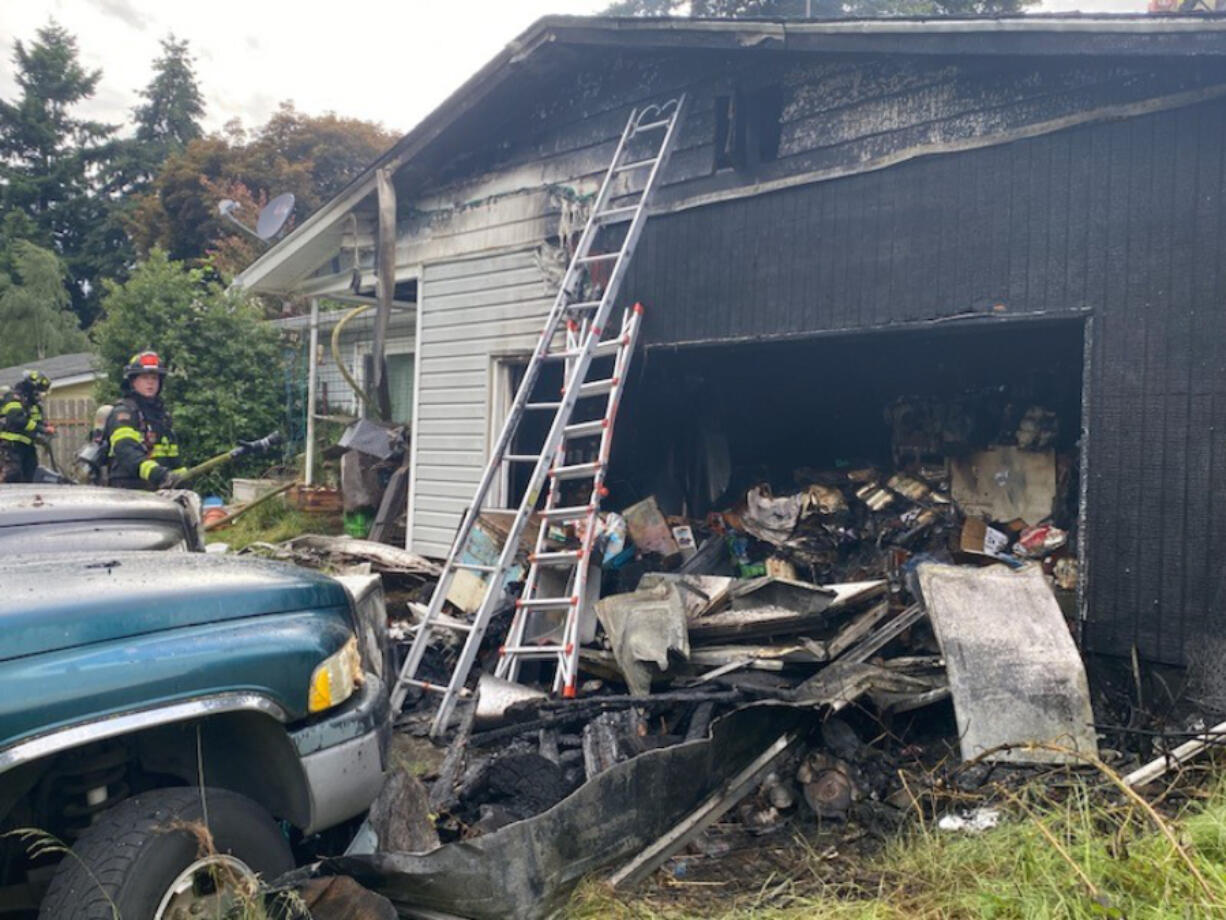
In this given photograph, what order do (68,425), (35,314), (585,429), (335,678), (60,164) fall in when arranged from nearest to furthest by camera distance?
(335,678) → (585,429) → (68,425) → (35,314) → (60,164)

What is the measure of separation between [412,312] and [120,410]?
6734 millimetres

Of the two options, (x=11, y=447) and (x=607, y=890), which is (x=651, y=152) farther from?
(x=11, y=447)

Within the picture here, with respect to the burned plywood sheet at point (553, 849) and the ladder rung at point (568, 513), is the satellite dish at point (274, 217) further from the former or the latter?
the burned plywood sheet at point (553, 849)

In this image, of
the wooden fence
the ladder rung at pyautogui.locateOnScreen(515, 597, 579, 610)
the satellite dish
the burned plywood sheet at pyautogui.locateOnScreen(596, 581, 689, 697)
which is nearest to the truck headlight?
the burned plywood sheet at pyautogui.locateOnScreen(596, 581, 689, 697)

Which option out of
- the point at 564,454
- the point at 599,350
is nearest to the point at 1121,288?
the point at 599,350

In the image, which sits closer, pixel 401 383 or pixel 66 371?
pixel 401 383

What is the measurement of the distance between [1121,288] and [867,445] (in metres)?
3.94

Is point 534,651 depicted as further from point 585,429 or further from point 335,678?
point 335,678

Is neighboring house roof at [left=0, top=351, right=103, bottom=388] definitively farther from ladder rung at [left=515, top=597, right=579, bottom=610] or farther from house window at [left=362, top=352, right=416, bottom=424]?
ladder rung at [left=515, top=597, right=579, bottom=610]

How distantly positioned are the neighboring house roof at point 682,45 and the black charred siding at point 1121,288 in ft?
A: 1.60

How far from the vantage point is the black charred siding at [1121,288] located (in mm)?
4777

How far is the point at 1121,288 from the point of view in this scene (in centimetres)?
507

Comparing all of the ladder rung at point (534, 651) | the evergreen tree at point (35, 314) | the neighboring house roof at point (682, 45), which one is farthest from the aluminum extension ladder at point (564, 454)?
the evergreen tree at point (35, 314)

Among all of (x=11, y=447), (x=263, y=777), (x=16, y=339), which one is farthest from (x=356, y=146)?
(x=263, y=777)
